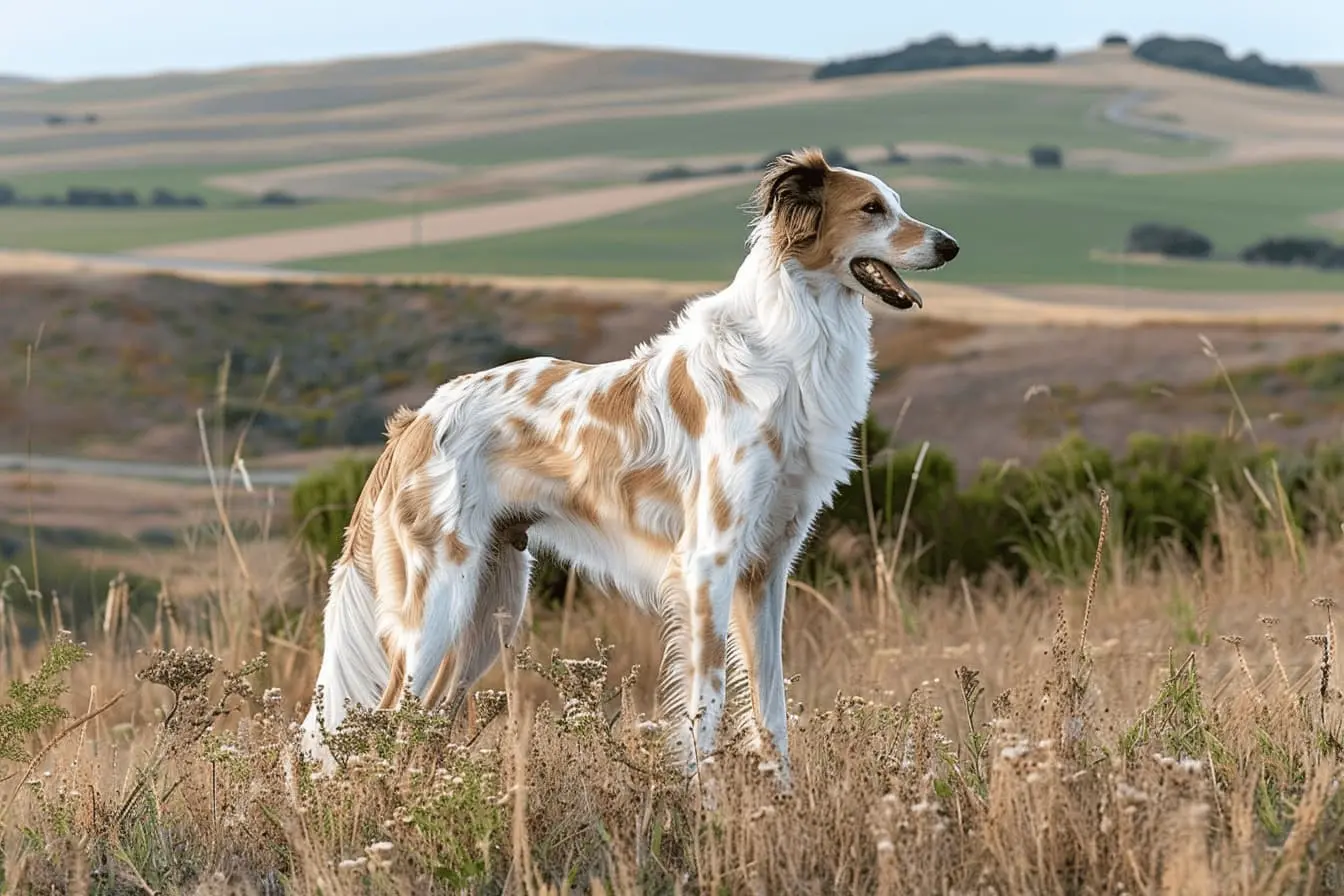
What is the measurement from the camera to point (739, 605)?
19.6 feet

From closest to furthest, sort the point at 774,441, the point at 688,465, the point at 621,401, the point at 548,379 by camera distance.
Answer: the point at 774,441 < the point at 688,465 < the point at 621,401 < the point at 548,379

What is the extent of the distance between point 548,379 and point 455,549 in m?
0.69

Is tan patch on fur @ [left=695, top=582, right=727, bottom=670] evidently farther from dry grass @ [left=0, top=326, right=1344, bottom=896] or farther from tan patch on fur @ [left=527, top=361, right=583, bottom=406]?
tan patch on fur @ [left=527, top=361, right=583, bottom=406]

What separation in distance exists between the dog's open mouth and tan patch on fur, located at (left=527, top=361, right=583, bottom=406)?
114 cm

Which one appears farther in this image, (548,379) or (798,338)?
(548,379)

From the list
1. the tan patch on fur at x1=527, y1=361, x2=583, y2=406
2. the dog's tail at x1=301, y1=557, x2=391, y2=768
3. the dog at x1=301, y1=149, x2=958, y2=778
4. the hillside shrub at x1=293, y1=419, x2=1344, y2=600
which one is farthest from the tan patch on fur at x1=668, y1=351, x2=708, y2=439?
the hillside shrub at x1=293, y1=419, x2=1344, y2=600

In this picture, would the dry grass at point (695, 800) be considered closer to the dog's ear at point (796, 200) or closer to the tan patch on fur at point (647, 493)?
the tan patch on fur at point (647, 493)

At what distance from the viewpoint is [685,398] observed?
5.97 metres

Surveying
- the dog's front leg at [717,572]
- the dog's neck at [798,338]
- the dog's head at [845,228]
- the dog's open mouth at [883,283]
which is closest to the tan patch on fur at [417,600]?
the dog's front leg at [717,572]

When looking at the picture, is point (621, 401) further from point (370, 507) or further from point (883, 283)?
point (370, 507)

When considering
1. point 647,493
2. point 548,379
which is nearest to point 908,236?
point 647,493

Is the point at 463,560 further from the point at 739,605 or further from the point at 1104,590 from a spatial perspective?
the point at 1104,590

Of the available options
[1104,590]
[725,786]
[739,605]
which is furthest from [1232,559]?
[725,786]

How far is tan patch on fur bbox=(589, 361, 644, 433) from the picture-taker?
602 cm
